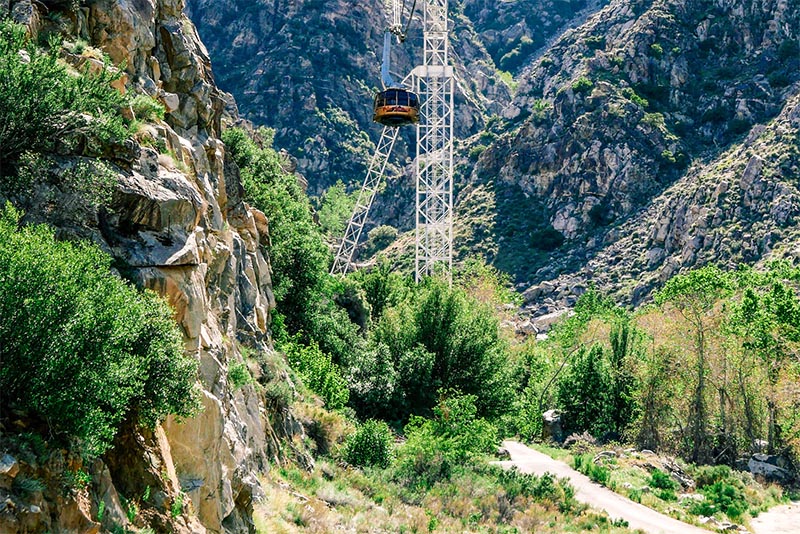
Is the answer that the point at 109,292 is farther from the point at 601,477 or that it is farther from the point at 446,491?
the point at 601,477

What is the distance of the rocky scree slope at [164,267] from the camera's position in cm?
811

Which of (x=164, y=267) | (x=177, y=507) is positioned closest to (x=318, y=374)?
(x=164, y=267)

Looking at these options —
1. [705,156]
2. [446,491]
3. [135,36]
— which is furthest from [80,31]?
[705,156]

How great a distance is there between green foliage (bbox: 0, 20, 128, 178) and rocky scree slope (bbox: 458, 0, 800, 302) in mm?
61552

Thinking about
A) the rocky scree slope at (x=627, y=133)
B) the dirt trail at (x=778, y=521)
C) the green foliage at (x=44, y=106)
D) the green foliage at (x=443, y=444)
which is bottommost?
the dirt trail at (x=778, y=521)

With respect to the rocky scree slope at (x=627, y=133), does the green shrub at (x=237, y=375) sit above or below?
below

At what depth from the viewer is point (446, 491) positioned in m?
20.7

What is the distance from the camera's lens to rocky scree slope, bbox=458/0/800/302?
241 feet

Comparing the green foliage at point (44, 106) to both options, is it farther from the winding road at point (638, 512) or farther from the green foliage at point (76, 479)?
the winding road at point (638, 512)

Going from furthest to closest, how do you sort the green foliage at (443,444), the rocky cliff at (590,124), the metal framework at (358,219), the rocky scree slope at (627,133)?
the rocky cliff at (590,124)
the rocky scree slope at (627,133)
the metal framework at (358,219)
the green foliage at (443,444)

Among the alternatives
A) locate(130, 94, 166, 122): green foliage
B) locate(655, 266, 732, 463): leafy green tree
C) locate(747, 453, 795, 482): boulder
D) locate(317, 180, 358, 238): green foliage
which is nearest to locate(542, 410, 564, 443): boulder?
locate(655, 266, 732, 463): leafy green tree

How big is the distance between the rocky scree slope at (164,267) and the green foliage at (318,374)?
27.1 ft

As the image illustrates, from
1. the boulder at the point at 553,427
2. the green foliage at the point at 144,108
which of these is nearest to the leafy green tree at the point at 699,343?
the boulder at the point at 553,427

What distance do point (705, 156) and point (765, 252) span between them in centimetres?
2107
